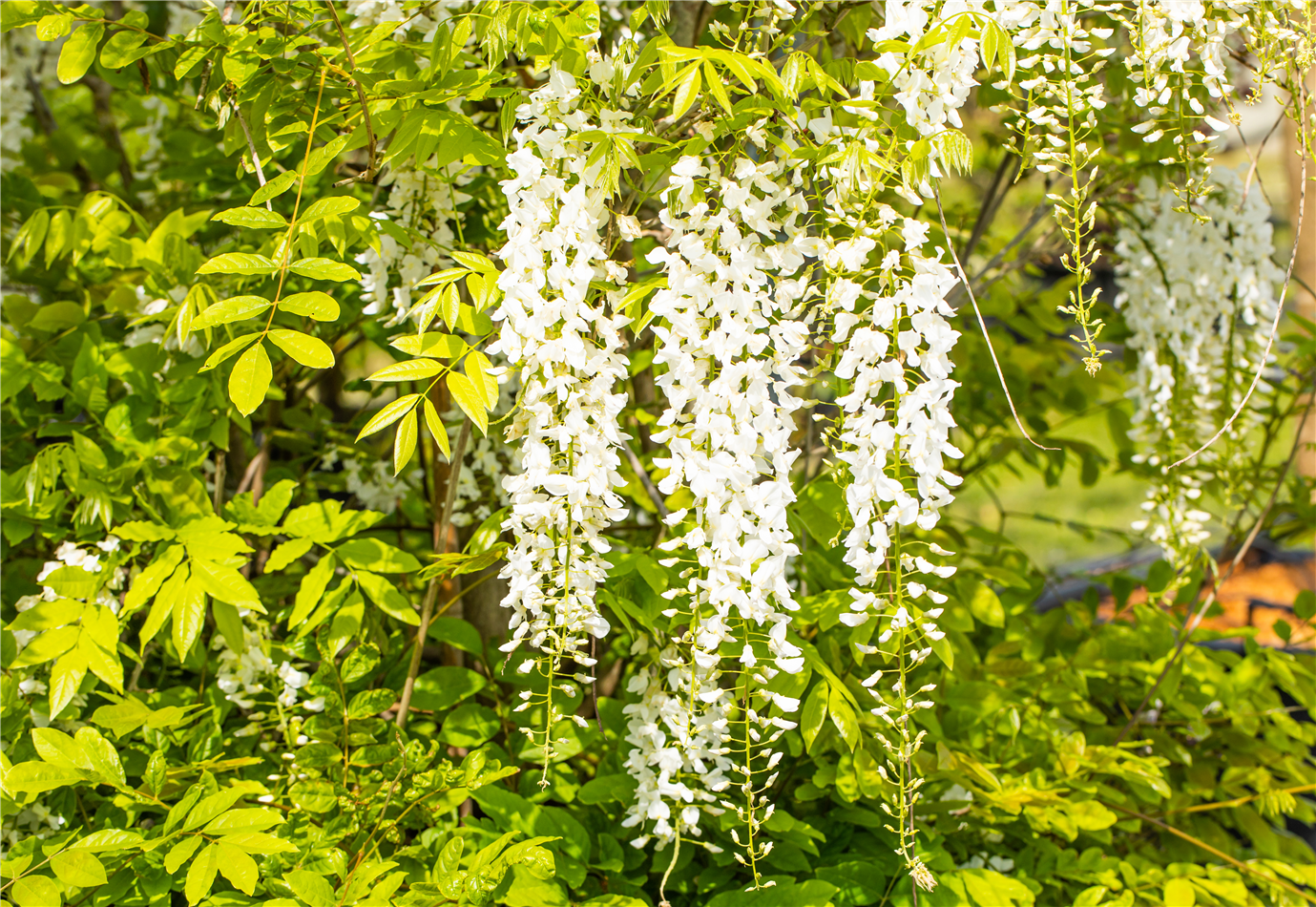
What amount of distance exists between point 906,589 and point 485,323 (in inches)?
23.5

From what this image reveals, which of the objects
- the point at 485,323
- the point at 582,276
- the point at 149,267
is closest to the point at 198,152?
the point at 149,267

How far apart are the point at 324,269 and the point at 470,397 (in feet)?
0.77

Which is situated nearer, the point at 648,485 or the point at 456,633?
the point at 456,633

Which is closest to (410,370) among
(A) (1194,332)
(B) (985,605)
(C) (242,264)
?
(C) (242,264)

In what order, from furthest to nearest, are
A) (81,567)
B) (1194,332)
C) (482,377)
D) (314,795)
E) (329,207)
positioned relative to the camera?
(1194,332) < (81,567) < (314,795) < (329,207) < (482,377)

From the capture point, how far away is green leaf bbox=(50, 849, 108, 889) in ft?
3.51

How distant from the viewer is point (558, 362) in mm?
1081

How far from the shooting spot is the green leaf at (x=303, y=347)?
1046 millimetres

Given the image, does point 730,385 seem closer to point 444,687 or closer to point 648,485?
point 648,485

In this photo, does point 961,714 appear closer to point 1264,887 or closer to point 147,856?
point 1264,887

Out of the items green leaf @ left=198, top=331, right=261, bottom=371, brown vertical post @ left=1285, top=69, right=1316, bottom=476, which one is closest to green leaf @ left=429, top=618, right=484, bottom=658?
green leaf @ left=198, top=331, right=261, bottom=371

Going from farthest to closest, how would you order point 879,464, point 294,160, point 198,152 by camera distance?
point 198,152
point 294,160
point 879,464

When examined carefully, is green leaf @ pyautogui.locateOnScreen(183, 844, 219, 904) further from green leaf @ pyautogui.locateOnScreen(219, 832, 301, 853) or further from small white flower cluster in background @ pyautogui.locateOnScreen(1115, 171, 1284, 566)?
small white flower cluster in background @ pyautogui.locateOnScreen(1115, 171, 1284, 566)

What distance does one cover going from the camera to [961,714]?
1.64 meters
